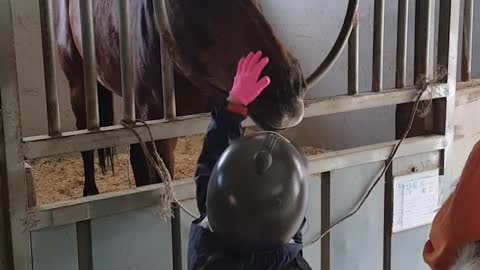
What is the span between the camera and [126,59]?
4.29 feet

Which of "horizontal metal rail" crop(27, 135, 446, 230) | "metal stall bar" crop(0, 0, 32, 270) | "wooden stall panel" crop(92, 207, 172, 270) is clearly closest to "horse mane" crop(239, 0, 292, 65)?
"horizontal metal rail" crop(27, 135, 446, 230)

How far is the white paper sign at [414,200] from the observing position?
1750 millimetres

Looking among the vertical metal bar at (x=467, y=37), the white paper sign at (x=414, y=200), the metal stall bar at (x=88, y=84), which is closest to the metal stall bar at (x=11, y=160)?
the metal stall bar at (x=88, y=84)

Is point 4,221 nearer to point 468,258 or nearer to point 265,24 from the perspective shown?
point 265,24

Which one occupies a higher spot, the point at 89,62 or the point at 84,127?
the point at 89,62

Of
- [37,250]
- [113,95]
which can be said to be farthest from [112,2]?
[37,250]

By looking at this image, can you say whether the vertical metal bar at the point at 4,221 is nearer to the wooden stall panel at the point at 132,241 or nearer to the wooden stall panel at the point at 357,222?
the wooden stall panel at the point at 132,241

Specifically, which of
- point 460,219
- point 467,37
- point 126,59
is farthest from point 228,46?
point 460,219

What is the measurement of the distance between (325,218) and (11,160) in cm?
75

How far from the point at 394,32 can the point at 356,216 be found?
3.00 feet

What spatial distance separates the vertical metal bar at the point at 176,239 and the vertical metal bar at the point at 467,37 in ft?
3.02

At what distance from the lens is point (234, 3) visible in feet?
5.18

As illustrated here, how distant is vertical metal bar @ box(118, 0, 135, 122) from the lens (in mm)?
1303

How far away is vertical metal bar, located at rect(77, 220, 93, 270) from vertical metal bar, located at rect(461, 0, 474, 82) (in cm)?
110
